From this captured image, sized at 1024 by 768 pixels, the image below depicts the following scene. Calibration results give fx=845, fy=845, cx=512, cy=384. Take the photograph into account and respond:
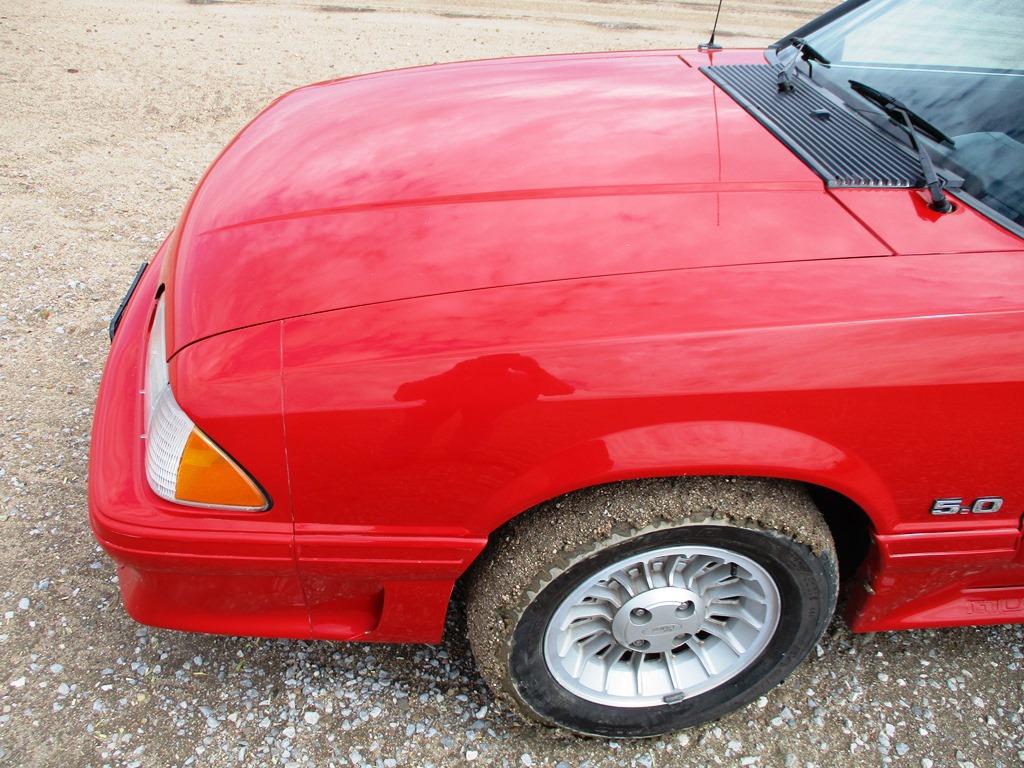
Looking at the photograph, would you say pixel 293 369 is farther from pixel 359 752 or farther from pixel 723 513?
pixel 359 752

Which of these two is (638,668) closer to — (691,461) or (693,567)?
(693,567)

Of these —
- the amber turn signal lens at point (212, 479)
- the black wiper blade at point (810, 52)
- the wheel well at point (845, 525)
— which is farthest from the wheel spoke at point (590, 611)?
the black wiper blade at point (810, 52)

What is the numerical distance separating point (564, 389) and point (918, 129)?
1.25 meters

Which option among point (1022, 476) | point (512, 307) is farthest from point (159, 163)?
point (1022, 476)

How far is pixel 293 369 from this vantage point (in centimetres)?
156

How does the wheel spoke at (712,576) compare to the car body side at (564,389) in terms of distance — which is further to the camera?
the wheel spoke at (712,576)

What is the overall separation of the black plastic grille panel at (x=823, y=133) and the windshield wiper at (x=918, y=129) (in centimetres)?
3

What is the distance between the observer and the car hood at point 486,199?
5.59 ft

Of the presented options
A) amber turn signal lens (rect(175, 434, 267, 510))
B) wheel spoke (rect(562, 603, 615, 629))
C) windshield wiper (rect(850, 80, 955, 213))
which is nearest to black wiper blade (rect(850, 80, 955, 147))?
windshield wiper (rect(850, 80, 955, 213))

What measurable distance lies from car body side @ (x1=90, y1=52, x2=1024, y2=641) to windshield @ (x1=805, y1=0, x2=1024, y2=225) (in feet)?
0.67

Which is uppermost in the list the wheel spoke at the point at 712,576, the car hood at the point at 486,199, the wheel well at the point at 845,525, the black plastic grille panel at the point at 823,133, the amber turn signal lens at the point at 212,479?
the black plastic grille panel at the point at 823,133

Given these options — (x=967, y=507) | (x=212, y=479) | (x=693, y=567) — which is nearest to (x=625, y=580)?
(x=693, y=567)

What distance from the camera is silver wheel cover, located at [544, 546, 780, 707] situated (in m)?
1.81

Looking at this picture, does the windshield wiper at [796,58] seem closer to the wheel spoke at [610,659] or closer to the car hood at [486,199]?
the car hood at [486,199]
